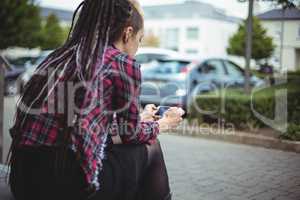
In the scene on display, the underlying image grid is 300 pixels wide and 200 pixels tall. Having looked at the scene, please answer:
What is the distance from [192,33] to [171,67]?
46546mm

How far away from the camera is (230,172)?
4133mm

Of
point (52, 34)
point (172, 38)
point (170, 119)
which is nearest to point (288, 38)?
point (170, 119)

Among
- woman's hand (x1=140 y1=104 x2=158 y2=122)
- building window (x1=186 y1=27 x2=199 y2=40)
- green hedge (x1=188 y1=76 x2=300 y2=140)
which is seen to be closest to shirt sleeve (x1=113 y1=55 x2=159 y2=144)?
woman's hand (x1=140 y1=104 x2=158 y2=122)

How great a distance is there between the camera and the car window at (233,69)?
31.6ft

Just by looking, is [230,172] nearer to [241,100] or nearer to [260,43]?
[241,100]

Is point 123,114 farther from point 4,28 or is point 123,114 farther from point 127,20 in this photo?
point 4,28

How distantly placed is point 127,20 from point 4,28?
55.9 feet

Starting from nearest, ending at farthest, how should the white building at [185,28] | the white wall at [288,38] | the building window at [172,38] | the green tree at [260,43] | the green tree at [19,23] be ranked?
1. the white wall at [288,38]
2. the green tree at [260,43]
3. the green tree at [19,23]
4. the white building at [185,28]
5. the building window at [172,38]

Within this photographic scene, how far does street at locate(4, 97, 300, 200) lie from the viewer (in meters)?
3.47

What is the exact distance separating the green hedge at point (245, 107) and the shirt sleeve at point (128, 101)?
12.9 ft

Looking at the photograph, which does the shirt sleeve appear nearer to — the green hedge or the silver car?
the green hedge

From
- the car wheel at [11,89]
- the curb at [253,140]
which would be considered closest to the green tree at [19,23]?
the car wheel at [11,89]

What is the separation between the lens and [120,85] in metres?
1.68

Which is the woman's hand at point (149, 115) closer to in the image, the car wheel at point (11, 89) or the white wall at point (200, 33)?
the car wheel at point (11, 89)
